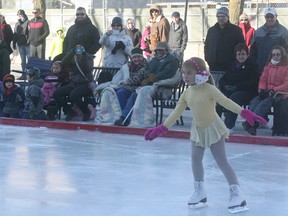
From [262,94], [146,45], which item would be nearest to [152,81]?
[262,94]

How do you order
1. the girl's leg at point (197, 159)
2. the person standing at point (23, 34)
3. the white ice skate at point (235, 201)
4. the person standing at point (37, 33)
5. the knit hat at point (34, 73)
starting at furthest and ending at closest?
the person standing at point (23, 34), the person standing at point (37, 33), the knit hat at point (34, 73), the girl's leg at point (197, 159), the white ice skate at point (235, 201)

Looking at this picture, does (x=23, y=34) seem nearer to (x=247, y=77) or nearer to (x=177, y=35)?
(x=177, y=35)

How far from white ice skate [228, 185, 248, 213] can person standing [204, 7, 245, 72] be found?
17.5ft

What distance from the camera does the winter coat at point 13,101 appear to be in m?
12.2

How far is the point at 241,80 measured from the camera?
10.7 meters

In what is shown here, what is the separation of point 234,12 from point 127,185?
49.0 ft

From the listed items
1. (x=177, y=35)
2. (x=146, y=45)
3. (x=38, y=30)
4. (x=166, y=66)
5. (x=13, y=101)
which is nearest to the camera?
(x=166, y=66)

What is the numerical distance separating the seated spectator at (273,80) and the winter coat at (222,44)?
1060 millimetres

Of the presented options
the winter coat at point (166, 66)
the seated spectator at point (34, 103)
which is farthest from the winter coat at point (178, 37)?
the winter coat at point (166, 66)

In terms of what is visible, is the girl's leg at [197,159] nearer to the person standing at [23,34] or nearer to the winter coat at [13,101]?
the winter coat at [13,101]

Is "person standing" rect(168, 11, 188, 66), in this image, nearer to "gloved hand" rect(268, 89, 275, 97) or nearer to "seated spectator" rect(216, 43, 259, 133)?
"seated spectator" rect(216, 43, 259, 133)

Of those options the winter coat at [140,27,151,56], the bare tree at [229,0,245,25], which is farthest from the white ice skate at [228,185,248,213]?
the bare tree at [229,0,245,25]

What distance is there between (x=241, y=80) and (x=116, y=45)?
2.71 m

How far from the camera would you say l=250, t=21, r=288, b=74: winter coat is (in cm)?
1109
